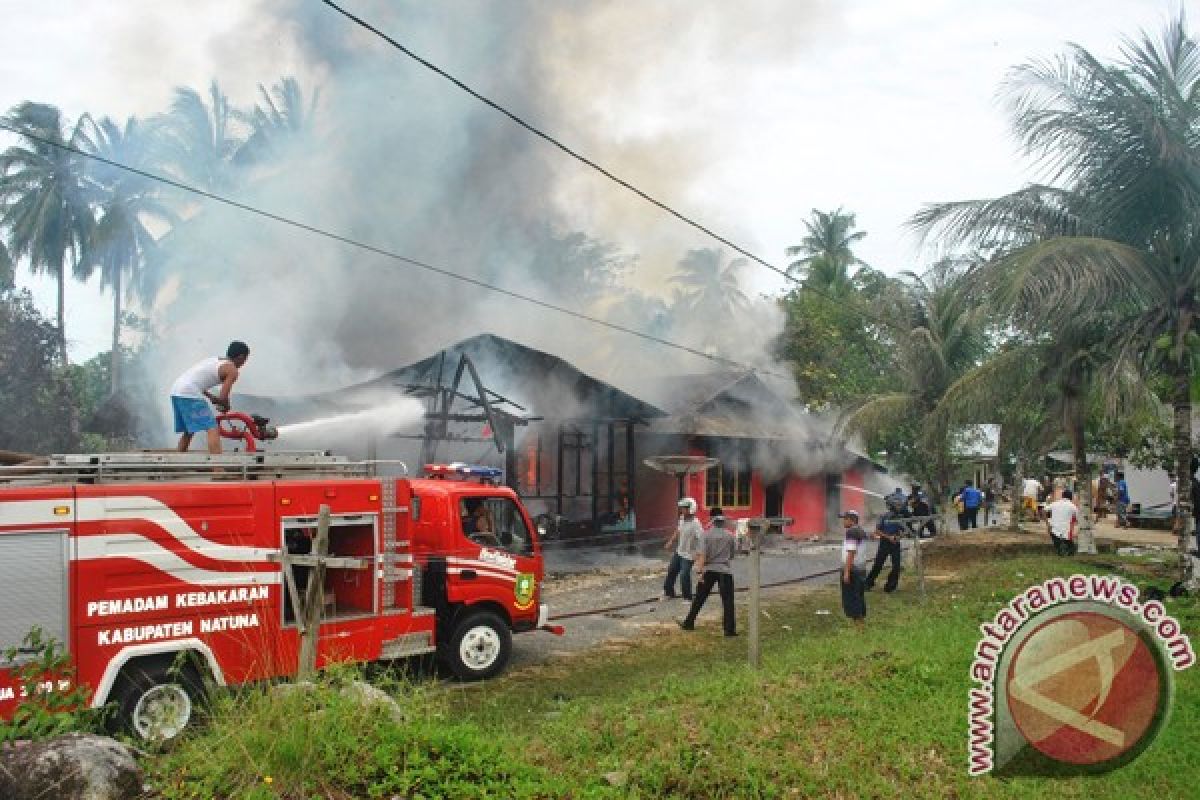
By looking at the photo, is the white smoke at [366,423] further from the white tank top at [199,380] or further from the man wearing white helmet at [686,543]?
the white tank top at [199,380]

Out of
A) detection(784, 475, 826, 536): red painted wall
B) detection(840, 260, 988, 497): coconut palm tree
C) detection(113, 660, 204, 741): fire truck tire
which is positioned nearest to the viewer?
detection(113, 660, 204, 741): fire truck tire

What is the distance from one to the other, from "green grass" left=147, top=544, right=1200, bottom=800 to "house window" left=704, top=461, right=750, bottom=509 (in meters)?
15.7

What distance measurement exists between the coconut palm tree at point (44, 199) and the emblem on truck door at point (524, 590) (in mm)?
24843

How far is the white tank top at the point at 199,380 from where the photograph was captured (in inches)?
316

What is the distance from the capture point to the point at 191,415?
8172 mm

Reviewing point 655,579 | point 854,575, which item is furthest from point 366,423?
point 854,575

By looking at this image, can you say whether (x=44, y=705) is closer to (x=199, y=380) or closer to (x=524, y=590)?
(x=199, y=380)

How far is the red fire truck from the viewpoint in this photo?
6.29 meters

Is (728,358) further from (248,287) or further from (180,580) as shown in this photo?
(180,580)

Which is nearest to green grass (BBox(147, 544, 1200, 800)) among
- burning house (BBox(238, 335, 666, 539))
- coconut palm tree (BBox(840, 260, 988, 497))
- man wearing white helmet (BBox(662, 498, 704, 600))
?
man wearing white helmet (BBox(662, 498, 704, 600))

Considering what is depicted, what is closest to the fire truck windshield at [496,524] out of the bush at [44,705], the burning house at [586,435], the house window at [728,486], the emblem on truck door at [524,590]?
the emblem on truck door at [524,590]

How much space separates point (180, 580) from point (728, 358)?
2214 centimetres

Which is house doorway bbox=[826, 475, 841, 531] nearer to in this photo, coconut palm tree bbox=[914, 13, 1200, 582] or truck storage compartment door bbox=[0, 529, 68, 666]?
coconut palm tree bbox=[914, 13, 1200, 582]

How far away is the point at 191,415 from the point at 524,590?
3.76 metres
